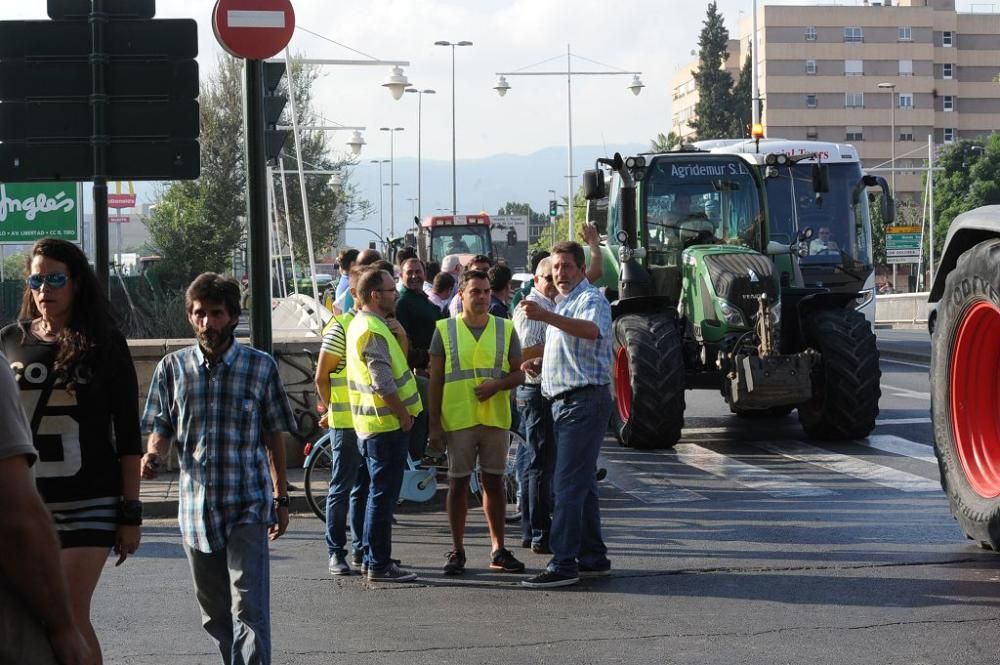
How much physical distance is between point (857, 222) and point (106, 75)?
18243 mm

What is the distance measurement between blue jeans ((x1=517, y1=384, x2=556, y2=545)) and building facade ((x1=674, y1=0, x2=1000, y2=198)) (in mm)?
113420

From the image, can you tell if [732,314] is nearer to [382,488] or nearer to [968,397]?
[968,397]

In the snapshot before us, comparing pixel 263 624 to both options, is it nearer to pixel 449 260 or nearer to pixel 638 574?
pixel 638 574

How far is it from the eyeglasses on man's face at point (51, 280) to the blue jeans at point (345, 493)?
413cm

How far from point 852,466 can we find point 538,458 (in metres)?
4.66

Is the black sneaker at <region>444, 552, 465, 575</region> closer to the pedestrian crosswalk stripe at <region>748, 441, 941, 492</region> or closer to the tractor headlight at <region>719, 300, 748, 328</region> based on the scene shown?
the pedestrian crosswalk stripe at <region>748, 441, 941, 492</region>

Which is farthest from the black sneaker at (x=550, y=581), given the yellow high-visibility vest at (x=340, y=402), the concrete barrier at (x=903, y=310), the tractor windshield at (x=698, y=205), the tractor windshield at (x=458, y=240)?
the concrete barrier at (x=903, y=310)

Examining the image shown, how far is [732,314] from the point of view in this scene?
15055 mm

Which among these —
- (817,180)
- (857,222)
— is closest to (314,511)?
(817,180)

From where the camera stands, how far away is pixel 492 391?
345 inches

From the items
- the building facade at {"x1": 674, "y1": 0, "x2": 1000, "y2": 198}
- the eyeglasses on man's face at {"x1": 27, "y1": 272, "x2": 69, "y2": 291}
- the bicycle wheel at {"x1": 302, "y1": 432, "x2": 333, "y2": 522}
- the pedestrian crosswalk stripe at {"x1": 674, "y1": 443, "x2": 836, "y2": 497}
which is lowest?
the pedestrian crosswalk stripe at {"x1": 674, "y1": 443, "x2": 836, "y2": 497}

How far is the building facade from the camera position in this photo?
12012 centimetres

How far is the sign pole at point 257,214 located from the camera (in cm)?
1002

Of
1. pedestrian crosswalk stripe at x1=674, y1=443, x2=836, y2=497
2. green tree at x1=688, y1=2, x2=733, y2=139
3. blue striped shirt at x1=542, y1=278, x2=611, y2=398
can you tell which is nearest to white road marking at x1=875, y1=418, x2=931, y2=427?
pedestrian crosswalk stripe at x1=674, y1=443, x2=836, y2=497
